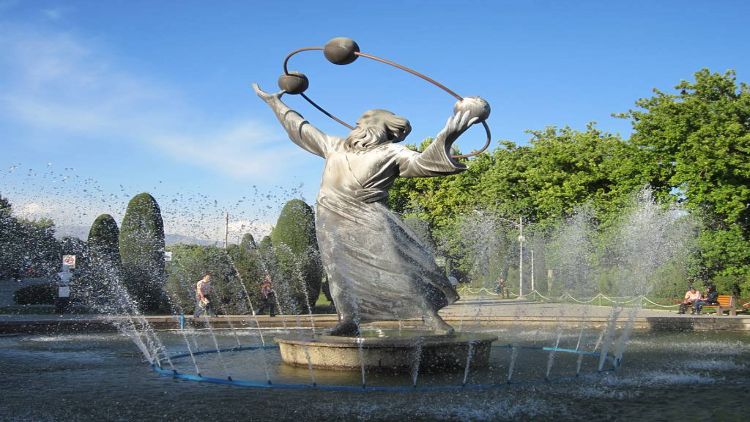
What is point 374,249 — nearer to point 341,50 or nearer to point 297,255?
point 341,50

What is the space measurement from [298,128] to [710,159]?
940 inches

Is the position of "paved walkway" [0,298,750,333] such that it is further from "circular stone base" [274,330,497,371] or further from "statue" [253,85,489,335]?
"circular stone base" [274,330,497,371]

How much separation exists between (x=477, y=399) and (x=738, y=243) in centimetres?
2485

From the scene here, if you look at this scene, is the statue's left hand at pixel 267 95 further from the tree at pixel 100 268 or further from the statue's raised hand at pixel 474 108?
the tree at pixel 100 268

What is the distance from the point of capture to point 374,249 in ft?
31.7

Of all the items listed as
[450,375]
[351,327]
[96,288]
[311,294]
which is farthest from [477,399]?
[96,288]

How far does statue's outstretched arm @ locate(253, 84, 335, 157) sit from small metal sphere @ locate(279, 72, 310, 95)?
8.0 inches

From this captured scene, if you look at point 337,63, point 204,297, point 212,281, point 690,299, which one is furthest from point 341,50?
point 690,299

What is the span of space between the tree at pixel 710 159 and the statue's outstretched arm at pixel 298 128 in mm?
22713

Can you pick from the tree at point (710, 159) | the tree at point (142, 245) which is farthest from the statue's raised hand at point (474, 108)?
the tree at point (710, 159)

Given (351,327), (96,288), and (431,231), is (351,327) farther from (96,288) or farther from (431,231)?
(431,231)

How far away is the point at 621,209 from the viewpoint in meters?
33.8

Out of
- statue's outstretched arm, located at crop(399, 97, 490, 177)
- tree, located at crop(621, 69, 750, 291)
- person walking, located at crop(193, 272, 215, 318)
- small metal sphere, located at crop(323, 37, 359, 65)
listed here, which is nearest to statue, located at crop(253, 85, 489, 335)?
statue's outstretched arm, located at crop(399, 97, 490, 177)

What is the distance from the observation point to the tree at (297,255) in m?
23.8
